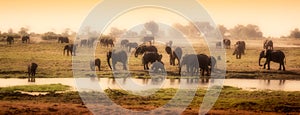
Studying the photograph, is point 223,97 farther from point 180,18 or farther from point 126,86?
point 180,18

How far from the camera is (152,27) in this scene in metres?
23.7

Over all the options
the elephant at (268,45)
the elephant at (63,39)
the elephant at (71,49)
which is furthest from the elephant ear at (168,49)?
the elephant at (63,39)

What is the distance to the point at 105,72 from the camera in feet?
65.6

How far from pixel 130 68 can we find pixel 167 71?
1.51m

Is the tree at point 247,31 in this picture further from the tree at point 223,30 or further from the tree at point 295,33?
the tree at point 295,33

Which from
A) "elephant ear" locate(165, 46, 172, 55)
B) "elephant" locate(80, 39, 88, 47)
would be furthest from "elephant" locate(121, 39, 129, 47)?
"elephant ear" locate(165, 46, 172, 55)

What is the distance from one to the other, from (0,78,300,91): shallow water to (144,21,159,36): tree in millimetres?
3875

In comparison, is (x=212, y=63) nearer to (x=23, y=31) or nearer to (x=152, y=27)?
(x=152, y=27)

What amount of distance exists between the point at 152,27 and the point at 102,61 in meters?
3.69

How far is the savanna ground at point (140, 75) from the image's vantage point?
15.3m

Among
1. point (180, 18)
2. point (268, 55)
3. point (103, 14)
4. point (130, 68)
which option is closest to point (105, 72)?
point (130, 68)

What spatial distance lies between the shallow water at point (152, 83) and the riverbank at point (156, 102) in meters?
Answer: 0.65

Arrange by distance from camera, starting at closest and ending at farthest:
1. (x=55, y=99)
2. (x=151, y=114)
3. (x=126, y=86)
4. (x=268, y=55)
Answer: (x=151, y=114) < (x=55, y=99) < (x=126, y=86) < (x=268, y=55)

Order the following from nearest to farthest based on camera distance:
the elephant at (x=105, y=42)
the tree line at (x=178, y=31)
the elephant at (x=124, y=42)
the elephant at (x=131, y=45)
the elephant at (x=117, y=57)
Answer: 1. the elephant at (x=117, y=57)
2. the tree line at (x=178, y=31)
3. the elephant at (x=105, y=42)
4. the elephant at (x=131, y=45)
5. the elephant at (x=124, y=42)
